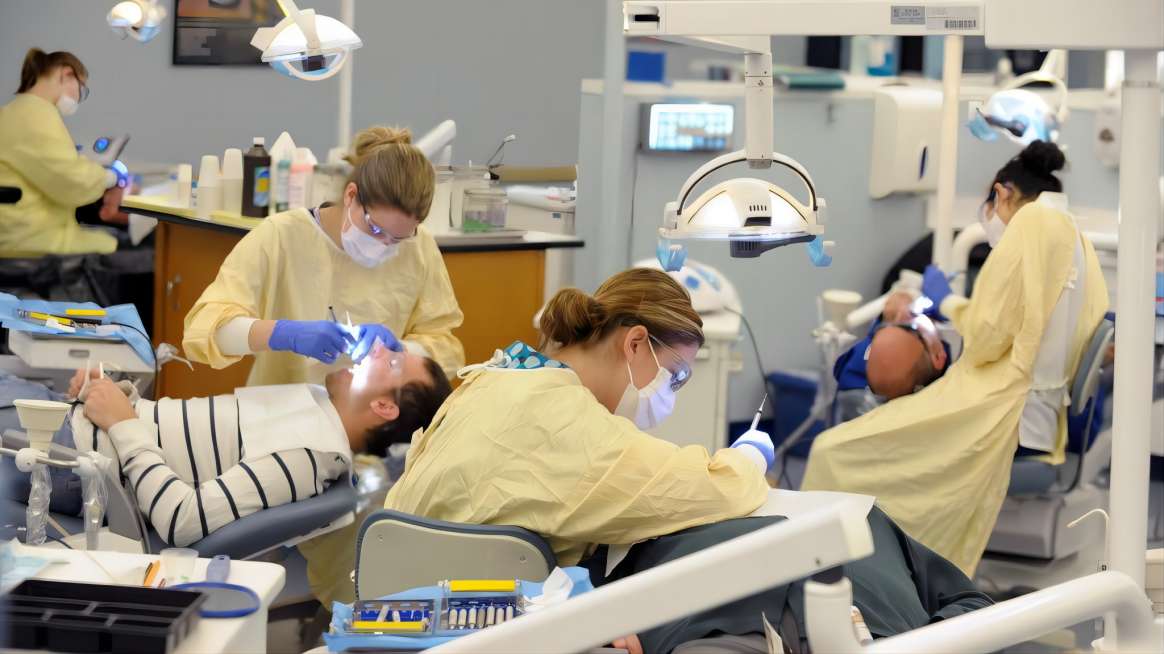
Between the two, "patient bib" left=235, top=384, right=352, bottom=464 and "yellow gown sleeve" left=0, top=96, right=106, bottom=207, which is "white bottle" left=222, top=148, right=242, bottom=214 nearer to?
"yellow gown sleeve" left=0, top=96, right=106, bottom=207

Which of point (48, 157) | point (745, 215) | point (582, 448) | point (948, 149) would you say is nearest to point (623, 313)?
point (745, 215)

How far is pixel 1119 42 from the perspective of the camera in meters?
1.58

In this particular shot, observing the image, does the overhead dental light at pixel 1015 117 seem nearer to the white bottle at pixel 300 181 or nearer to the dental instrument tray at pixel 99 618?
the white bottle at pixel 300 181

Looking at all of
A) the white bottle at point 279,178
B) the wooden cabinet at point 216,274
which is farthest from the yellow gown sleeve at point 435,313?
the white bottle at point 279,178

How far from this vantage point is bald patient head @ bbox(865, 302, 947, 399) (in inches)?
148

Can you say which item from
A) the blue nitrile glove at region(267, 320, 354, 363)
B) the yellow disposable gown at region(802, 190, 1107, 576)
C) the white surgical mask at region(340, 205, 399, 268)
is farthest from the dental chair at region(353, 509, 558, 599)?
the yellow disposable gown at region(802, 190, 1107, 576)

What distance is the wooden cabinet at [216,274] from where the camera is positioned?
3.41 metres

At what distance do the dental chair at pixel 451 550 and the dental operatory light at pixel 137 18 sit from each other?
1.54 metres

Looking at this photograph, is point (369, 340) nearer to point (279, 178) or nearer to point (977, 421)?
point (279, 178)

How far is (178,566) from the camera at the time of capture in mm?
1676

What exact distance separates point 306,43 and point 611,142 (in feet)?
4.45

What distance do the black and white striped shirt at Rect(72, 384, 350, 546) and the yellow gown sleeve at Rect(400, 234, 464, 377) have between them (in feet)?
1.87

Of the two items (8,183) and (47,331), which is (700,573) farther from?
(8,183)

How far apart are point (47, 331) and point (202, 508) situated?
0.63 metres
